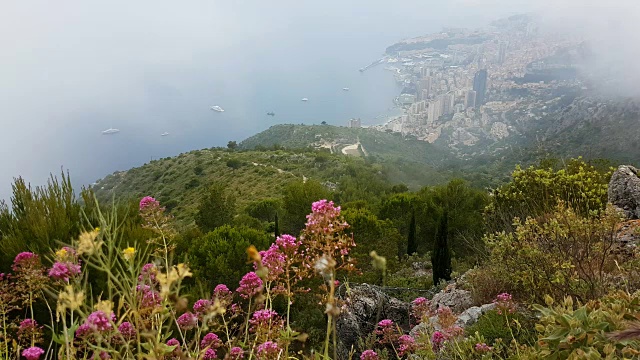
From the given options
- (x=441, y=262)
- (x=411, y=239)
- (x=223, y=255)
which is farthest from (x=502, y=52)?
(x=223, y=255)

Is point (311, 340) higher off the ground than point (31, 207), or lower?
lower

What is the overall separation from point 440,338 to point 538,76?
16818cm

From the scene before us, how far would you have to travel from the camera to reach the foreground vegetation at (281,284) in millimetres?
1498

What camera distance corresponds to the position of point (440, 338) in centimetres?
320

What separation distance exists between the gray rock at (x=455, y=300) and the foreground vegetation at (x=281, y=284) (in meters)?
0.27

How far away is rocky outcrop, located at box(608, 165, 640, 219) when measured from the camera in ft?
27.9

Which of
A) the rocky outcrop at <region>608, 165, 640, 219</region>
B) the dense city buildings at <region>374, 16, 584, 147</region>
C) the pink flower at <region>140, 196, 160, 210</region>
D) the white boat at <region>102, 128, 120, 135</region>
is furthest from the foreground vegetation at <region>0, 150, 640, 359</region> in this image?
the white boat at <region>102, 128, 120, 135</region>

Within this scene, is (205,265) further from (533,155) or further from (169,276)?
(533,155)

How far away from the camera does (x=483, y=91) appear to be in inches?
5704

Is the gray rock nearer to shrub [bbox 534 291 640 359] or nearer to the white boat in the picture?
shrub [bbox 534 291 640 359]

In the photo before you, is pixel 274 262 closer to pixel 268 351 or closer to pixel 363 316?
pixel 268 351

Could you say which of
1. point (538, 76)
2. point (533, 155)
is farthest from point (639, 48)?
point (533, 155)

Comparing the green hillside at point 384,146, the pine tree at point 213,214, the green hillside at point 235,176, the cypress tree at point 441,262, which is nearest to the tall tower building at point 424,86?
the green hillside at point 384,146

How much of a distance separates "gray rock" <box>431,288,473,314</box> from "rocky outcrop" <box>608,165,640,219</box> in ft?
13.3
